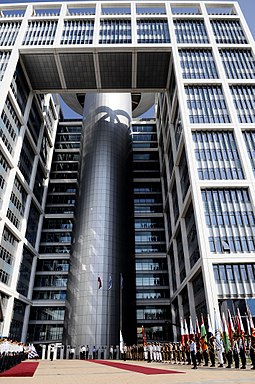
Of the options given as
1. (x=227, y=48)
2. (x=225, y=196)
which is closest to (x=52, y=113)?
(x=227, y=48)

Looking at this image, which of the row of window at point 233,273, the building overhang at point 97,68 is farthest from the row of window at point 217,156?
the building overhang at point 97,68

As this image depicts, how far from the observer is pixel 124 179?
221 ft

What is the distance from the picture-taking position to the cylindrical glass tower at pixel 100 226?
168ft

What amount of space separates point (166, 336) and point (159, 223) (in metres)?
21.2

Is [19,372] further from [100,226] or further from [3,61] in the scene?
[3,61]

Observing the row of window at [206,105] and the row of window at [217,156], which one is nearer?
the row of window at [217,156]

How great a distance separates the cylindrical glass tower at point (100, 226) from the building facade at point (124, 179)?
8.9 inches

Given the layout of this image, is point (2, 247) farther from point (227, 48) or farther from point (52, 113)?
point (227, 48)

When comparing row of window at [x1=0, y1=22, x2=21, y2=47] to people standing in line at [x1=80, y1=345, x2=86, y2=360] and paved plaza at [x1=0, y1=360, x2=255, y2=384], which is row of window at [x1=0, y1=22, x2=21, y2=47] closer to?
people standing in line at [x1=80, y1=345, x2=86, y2=360]

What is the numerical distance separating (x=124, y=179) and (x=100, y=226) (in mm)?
13865

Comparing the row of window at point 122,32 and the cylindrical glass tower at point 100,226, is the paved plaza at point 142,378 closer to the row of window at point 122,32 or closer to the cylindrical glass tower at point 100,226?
the cylindrical glass tower at point 100,226

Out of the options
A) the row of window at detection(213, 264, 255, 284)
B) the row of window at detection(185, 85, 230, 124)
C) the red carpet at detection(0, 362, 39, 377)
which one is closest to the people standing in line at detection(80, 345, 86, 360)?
the row of window at detection(213, 264, 255, 284)

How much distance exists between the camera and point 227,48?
166 feet

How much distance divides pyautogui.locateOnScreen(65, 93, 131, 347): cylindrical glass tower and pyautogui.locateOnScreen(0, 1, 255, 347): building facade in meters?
0.23
